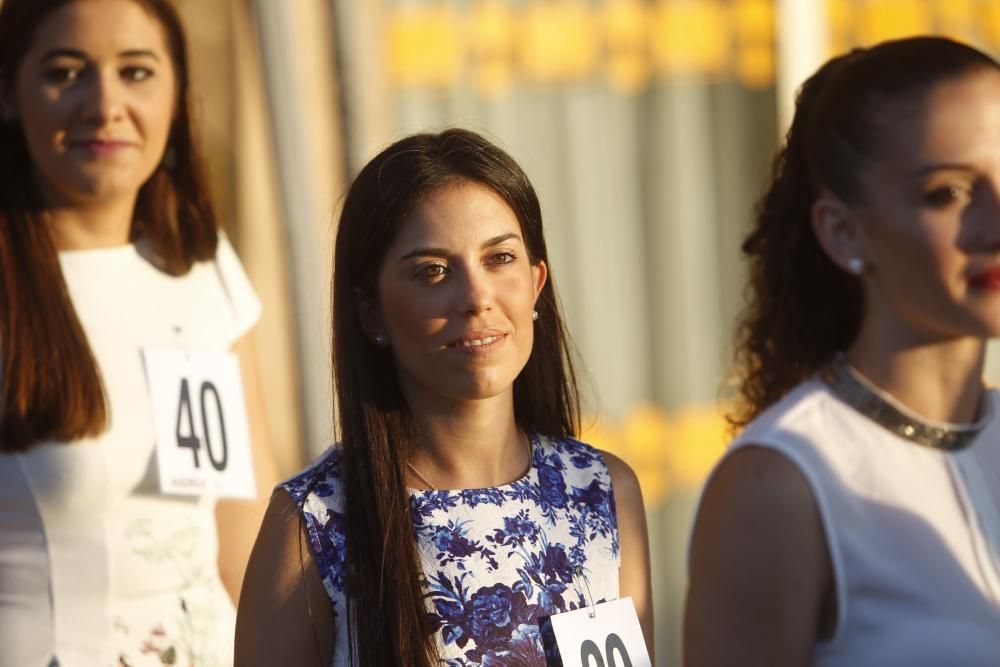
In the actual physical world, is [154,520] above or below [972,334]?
below

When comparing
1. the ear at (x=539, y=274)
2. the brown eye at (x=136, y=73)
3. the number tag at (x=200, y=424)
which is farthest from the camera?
the brown eye at (x=136, y=73)

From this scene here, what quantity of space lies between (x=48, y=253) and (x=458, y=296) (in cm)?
112

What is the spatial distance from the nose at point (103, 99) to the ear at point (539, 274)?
1.00 m

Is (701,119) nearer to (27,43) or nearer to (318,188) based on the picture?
(318,188)

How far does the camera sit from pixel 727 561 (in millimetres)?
2170

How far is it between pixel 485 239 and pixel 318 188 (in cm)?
296

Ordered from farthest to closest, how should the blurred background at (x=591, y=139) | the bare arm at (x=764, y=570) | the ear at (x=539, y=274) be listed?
the blurred background at (x=591, y=139)
the ear at (x=539, y=274)
the bare arm at (x=764, y=570)

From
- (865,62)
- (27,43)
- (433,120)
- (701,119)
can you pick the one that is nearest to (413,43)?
(433,120)

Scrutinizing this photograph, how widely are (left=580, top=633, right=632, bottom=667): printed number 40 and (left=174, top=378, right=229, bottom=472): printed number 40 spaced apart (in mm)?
1048

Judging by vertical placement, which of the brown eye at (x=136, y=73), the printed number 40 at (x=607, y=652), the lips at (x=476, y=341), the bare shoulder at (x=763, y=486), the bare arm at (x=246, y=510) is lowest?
the printed number 40 at (x=607, y=652)

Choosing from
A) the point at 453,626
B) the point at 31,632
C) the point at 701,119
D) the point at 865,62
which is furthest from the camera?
the point at 701,119

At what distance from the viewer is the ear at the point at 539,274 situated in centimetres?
274

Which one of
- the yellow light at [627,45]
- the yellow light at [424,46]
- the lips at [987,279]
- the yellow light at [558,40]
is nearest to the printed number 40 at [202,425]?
the lips at [987,279]

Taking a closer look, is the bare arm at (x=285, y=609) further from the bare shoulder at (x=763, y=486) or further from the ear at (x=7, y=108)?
the ear at (x=7, y=108)
